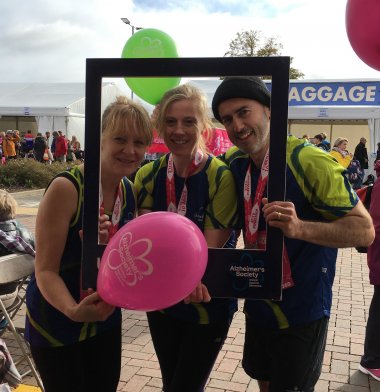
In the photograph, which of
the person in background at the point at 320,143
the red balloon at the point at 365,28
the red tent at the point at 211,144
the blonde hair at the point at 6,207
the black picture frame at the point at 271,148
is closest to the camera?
the black picture frame at the point at 271,148

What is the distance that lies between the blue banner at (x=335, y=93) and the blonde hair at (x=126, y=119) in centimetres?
1342

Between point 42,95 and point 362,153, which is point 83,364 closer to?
point 362,153

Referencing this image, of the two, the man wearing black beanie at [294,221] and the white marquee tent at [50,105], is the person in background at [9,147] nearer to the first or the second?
the white marquee tent at [50,105]

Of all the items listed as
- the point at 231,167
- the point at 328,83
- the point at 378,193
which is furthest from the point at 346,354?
the point at 328,83

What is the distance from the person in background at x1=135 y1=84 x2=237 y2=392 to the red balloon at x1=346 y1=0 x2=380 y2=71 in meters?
0.84

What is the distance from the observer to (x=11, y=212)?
3723 mm

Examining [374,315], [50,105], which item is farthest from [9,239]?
[50,105]

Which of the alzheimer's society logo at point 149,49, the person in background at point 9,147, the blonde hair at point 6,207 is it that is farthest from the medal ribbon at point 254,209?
the person in background at point 9,147

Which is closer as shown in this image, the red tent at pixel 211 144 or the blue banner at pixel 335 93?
the red tent at pixel 211 144

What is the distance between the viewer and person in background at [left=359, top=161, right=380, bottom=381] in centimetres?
348

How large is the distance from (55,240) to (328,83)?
14471mm

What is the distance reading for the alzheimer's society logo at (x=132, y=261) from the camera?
1.40m

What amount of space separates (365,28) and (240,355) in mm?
2780

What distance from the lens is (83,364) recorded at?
1.95 metres
